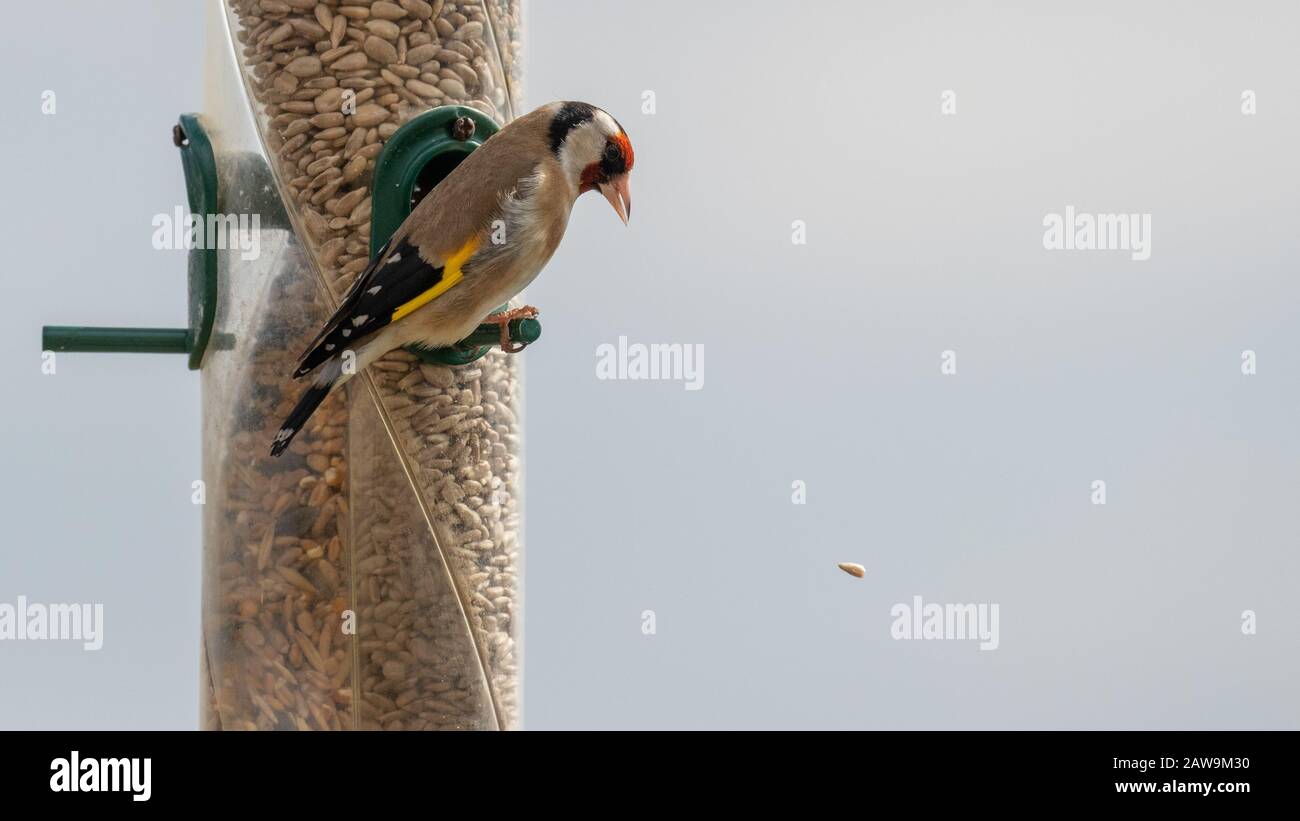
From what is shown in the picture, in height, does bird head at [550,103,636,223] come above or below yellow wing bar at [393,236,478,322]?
above

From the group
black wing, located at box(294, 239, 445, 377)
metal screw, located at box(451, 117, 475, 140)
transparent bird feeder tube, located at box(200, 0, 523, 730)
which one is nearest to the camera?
black wing, located at box(294, 239, 445, 377)

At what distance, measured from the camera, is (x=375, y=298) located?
16.7ft

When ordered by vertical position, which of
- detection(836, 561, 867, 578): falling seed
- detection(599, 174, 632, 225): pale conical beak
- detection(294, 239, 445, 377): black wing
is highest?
detection(599, 174, 632, 225): pale conical beak

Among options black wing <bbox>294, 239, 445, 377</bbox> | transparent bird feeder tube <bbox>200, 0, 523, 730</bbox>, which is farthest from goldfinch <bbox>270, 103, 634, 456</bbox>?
transparent bird feeder tube <bbox>200, 0, 523, 730</bbox>

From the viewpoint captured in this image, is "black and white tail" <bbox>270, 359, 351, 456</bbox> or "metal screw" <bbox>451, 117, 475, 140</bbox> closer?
"black and white tail" <bbox>270, 359, 351, 456</bbox>

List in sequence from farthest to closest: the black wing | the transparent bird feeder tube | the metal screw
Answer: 1. the metal screw
2. the transparent bird feeder tube
3. the black wing

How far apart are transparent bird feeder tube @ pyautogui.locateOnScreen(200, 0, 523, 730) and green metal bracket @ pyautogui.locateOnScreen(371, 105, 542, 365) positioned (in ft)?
0.09

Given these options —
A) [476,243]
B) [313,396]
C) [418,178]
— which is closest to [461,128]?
[418,178]

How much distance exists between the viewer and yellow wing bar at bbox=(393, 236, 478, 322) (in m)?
5.12

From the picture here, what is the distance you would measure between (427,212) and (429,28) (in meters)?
0.56

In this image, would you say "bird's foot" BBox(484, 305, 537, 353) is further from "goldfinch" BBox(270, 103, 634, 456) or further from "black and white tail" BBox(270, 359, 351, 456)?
"black and white tail" BBox(270, 359, 351, 456)

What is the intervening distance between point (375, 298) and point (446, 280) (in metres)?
0.23

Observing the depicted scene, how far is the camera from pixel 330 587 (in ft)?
17.2

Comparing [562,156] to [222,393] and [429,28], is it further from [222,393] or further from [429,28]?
[222,393]
